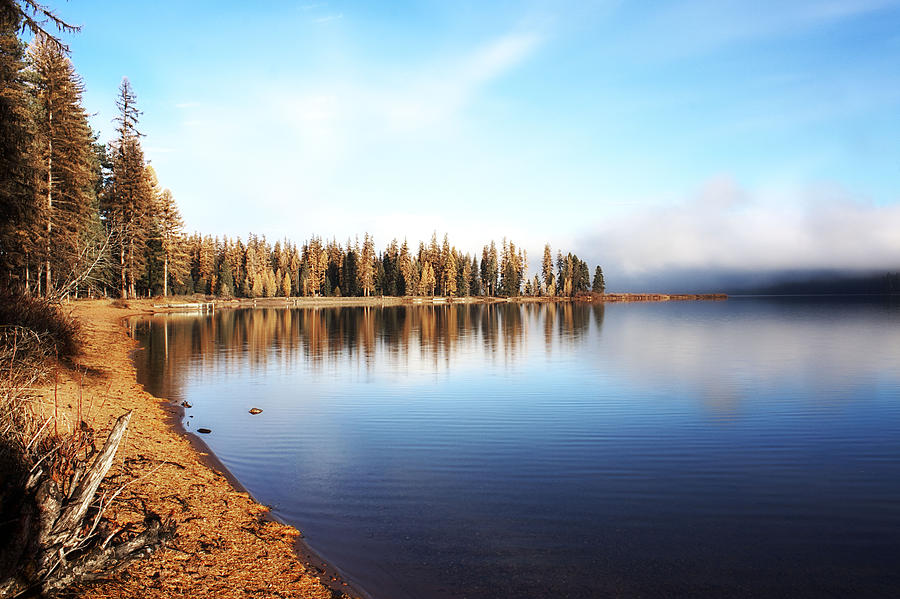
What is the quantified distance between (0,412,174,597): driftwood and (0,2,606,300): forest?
10499 millimetres

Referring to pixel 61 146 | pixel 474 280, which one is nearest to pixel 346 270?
pixel 474 280

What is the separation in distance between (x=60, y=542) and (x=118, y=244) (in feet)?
56.6

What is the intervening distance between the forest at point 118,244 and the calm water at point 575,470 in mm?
8025

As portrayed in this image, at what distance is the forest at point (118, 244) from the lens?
19.0 m

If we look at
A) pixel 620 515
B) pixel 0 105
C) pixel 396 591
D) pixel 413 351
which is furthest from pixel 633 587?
pixel 413 351

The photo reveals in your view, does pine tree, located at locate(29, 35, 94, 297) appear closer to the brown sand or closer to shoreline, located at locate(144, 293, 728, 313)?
shoreline, located at locate(144, 293, 728, 313)

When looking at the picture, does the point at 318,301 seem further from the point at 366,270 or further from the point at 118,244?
the point at 118,244

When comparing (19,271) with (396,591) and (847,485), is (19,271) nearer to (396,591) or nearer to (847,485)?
(396,591)

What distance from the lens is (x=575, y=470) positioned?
1146cm

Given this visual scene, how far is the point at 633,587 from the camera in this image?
270 inches

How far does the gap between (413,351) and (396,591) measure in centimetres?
2684

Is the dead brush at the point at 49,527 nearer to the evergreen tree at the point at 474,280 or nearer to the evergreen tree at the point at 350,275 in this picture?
the evergreen tree at the point at 350,275

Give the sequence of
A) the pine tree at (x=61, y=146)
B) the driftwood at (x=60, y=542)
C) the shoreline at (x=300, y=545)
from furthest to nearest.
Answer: the pine tree at (x=61, y=146)
the shoreline at (x=300, y=545)
the driftwood at (x=60, y=542)

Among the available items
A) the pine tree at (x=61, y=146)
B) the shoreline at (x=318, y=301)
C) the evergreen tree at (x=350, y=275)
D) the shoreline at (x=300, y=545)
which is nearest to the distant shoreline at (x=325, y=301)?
the shoreline at (x=318, y=301)
